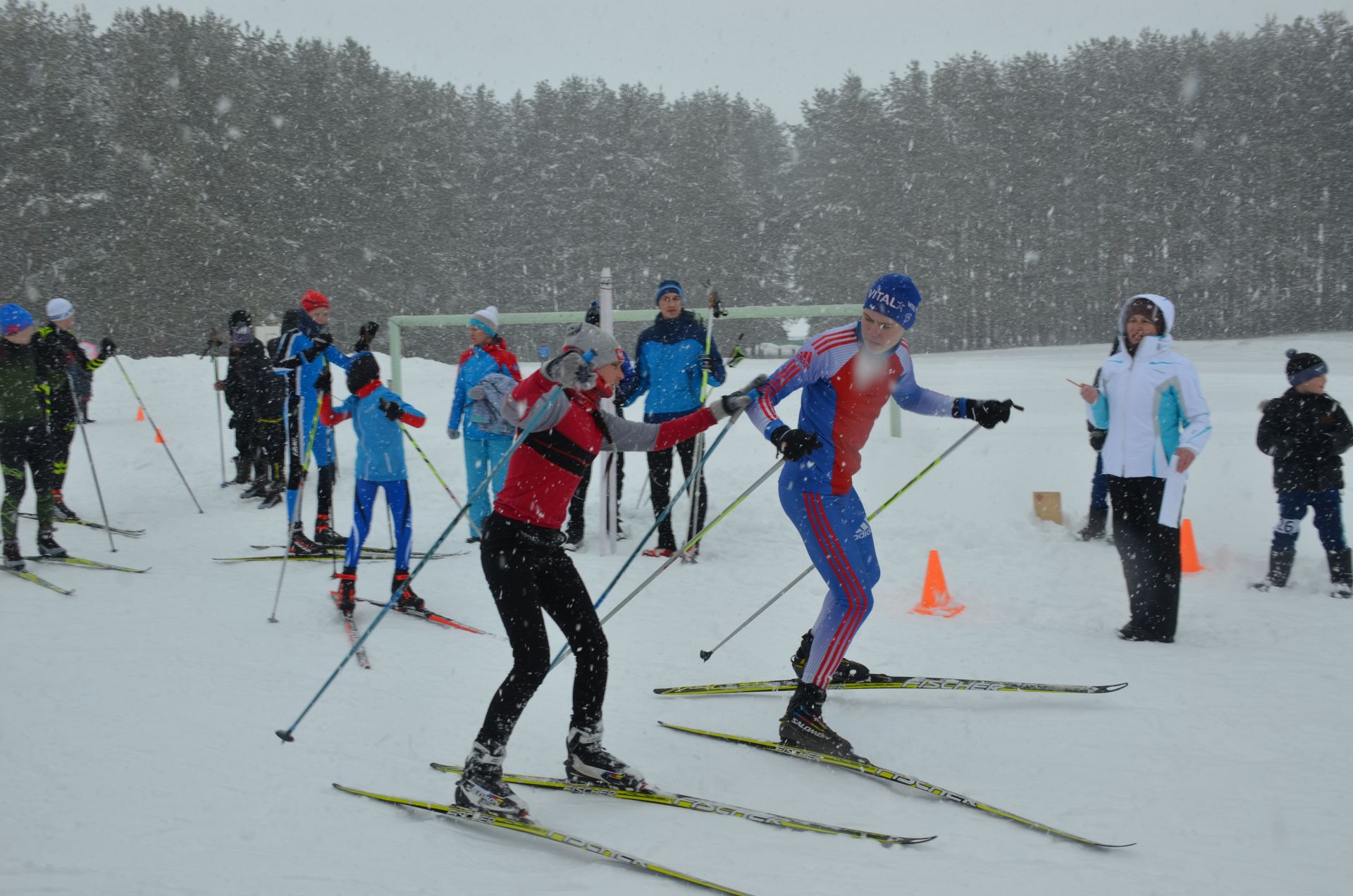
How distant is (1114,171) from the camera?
33531mm

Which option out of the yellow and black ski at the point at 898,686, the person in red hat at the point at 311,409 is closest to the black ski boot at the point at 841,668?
the yellow and black ski at the point at 898,686

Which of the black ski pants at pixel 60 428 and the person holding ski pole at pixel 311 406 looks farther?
the person holding ski pole at pixel 311 406

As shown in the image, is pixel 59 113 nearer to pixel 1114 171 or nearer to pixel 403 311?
pixel 403 311

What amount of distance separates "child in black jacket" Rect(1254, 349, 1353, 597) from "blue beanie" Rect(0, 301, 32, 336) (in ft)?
29.4

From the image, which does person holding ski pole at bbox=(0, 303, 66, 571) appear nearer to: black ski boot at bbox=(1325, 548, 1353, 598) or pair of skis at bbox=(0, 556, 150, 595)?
pair of skis at bbox=(0, 556, 150, 595)

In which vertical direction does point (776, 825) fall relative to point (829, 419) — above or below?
below

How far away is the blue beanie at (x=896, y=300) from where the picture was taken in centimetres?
413

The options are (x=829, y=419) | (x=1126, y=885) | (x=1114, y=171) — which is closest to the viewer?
(x=1126, y=885)

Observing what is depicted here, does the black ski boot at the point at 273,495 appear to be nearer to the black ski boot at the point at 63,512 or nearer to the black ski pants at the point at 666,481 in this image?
the black ski boot at the point at 63,512

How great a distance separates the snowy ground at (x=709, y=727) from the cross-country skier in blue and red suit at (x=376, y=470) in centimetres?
34

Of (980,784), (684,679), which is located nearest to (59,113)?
(684,679)

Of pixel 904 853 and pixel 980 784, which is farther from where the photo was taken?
pixel 980 784

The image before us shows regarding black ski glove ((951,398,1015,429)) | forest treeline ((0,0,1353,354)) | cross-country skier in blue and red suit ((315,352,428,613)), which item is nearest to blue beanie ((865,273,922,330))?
black ski glove ((951,398,1015,429))

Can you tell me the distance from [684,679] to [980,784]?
1.82m
